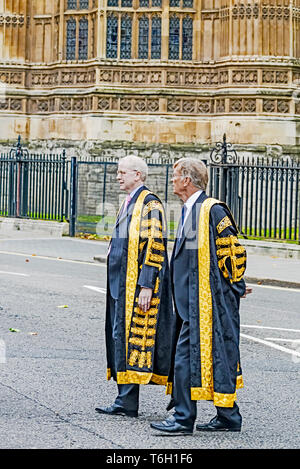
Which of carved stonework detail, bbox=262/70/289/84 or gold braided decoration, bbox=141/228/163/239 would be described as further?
carved stonework detail, bbox=262/70/289/84

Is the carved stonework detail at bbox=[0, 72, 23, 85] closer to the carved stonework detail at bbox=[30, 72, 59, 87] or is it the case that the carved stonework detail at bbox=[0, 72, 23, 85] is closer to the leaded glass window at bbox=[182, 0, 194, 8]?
the carved stonework detail at bbox=[30, 72, 59, 87]

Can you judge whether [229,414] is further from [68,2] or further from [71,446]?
[68,2]

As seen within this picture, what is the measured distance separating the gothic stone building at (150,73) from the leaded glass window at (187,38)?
0.03 m

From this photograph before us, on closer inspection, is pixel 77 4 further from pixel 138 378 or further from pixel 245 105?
pixel 138 378

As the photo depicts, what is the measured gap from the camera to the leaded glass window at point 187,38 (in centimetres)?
2966

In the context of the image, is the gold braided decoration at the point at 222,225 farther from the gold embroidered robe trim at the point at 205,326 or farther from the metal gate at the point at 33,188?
the metal gate at the point at 33,188

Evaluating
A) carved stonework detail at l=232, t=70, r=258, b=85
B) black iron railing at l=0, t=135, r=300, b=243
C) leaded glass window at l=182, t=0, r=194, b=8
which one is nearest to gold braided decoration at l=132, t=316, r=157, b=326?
black iron railing at l=0, t=135, r=300, b=243

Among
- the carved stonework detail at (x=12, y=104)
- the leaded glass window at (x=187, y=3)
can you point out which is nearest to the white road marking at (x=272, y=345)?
the leaded glass window at (x=187, y=3)

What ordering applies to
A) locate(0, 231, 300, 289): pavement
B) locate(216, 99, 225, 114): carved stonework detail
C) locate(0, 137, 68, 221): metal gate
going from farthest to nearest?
locate(216, 99, 225, 114): carved stonework detail < locate(0, 137, 68, 221): metal gate < locate(0, 231, 300, 289): pavement

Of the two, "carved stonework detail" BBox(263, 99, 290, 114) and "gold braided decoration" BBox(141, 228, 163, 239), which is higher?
"carved stonework detail" BBox(263, 99, 290, 114)

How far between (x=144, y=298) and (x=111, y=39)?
23.7 meters

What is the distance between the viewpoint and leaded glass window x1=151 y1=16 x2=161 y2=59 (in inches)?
1171

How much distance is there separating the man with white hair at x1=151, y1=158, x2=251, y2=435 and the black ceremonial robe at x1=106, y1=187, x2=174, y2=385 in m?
0.30

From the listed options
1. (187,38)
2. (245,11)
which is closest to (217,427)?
(245,11)
